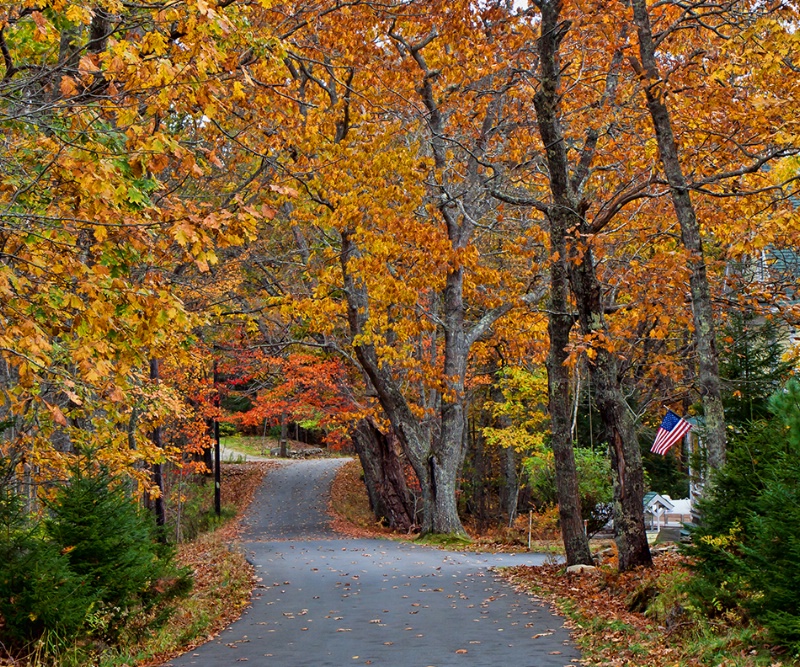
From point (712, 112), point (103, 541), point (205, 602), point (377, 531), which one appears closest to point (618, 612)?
point (205, 602)

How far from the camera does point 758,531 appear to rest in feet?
26.8

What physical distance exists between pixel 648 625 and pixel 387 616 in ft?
12.5

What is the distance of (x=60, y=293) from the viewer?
27.3 ft

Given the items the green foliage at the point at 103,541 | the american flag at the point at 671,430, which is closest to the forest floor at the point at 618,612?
the green foliage at the point at 103,541

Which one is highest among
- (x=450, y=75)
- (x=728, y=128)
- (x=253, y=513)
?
(x=450, y=75)

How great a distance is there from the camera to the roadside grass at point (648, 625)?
8085 millimetres

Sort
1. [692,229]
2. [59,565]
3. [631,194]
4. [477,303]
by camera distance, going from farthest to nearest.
→ [477,303]
[631,194]
[692,229]
[59,565]

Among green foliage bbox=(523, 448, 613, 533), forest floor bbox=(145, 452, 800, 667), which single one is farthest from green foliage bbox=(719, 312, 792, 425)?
green foliage bbox=(523, 448, 613, 533)

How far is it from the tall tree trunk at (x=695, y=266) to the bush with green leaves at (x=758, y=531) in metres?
0.32

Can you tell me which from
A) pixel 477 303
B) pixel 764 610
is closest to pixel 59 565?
pixel 764 610

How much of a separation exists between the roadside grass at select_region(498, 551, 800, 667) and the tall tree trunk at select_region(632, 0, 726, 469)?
1.68m

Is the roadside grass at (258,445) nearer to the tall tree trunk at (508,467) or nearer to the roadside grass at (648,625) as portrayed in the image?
the tall tree trunk at (508,467)

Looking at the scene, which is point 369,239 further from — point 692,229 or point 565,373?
point 692,229

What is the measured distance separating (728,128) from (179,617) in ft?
34.8
